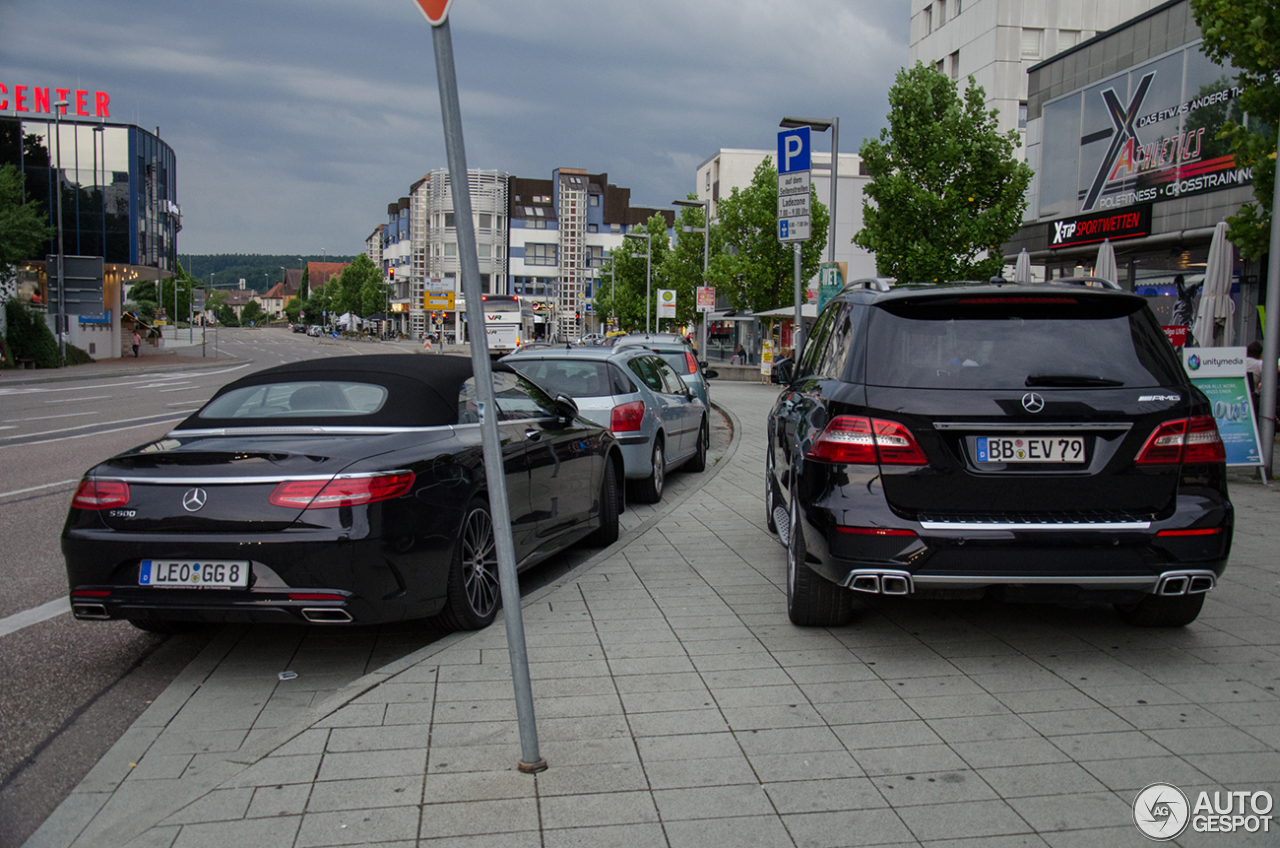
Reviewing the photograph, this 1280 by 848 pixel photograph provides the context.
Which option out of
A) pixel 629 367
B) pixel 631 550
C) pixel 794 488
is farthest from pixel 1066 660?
pixel 629 367

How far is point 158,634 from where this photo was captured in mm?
5562

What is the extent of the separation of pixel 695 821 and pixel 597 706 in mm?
1063

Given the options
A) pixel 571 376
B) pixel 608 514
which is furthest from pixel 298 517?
pixel 571 376

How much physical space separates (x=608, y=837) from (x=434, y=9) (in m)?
2.54

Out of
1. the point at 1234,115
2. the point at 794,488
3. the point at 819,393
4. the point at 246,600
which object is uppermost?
the point at 1234,115

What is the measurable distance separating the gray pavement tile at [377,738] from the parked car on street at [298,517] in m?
0.78

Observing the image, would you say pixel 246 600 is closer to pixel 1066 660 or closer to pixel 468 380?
pixel 468 380

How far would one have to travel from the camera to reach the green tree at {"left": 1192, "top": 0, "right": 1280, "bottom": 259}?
11359 mm

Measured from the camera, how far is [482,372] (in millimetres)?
3271

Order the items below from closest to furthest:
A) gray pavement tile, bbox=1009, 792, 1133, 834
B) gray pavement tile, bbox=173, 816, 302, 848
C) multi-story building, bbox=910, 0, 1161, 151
→ gray pavement tile, bbox=173, 816, 302, 848 → gray pavement tile, bbox=1009, 792, 1133, 834 → multi-story building, bbox=910, 0, 1161, 151

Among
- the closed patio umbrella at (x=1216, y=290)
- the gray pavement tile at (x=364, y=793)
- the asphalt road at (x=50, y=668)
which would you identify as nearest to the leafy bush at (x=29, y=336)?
the asphalt road at (x=50, y=668)

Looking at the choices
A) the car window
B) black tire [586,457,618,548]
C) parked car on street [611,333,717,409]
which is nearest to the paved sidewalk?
black tire [586,457,618,548]

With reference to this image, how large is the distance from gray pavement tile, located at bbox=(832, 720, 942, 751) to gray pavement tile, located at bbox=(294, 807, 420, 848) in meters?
1.57

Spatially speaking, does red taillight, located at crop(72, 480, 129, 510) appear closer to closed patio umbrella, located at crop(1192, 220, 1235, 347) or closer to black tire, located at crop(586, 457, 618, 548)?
black tire, located at crop(586, 457, 618, 548)
